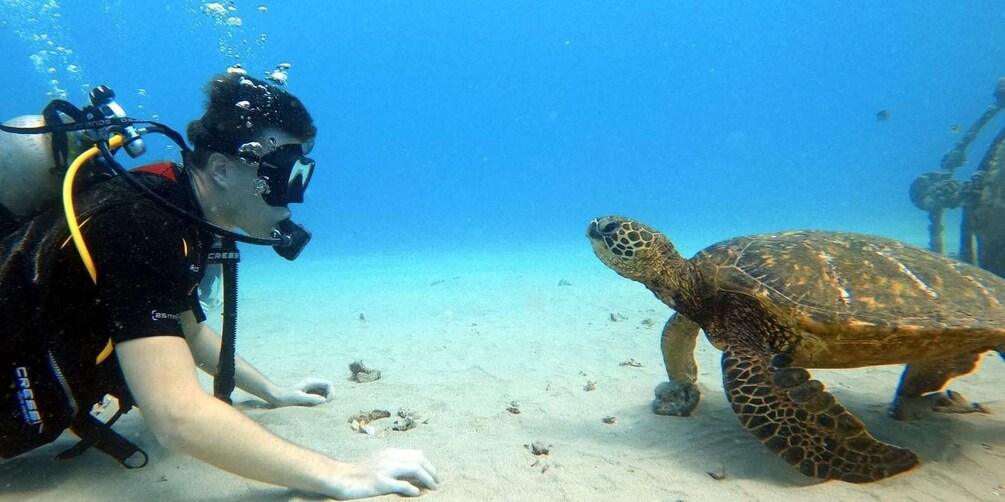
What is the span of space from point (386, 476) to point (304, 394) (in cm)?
192

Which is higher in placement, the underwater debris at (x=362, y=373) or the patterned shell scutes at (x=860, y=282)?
the patterned shell scutes at (x=860, y=282)

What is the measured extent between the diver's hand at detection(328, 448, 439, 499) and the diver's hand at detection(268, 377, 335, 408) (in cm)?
177

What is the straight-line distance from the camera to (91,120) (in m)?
2.19

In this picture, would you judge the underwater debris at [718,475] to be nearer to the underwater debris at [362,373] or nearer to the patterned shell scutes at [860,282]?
the patterned shell scutes at [860,282]

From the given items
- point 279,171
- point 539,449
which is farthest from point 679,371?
point 279,171

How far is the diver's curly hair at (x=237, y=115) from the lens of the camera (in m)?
2.25

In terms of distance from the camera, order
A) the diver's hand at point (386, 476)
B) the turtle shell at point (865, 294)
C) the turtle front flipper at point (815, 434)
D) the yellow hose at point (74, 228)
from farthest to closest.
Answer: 1. the turtle shell at point (865, 294)
2. the turtle front flipper at point (815, 434)
3. the diver's hand at point (386, 476)
4. the yellow hose at point (74, 228)

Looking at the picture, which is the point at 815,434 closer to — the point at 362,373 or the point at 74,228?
the point at 74,228

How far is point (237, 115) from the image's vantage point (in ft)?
7.44

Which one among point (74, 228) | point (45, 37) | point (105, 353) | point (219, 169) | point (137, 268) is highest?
point (45, 37)

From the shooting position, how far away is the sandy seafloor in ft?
7.84

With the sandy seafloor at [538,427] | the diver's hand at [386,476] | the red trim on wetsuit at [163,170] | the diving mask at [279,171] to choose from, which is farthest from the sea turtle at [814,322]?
the red trim on wetsuit at [163,170]

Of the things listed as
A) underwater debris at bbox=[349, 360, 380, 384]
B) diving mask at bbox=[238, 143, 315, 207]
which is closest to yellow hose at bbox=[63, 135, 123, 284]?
diving mask at bbox=[238, 143, 315, 207]

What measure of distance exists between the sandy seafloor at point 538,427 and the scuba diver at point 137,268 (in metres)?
0.20
